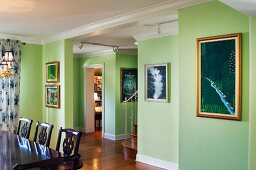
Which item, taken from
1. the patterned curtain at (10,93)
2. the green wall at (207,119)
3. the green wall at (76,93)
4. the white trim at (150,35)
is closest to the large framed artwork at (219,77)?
the green wall at (207,119)

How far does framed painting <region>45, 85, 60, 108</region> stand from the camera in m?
5.36

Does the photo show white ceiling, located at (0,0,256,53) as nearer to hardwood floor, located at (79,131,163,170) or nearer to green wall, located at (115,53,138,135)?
green wall, located at (115,53,138,135)

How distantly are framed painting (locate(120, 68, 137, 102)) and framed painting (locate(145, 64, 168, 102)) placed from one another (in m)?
2.45

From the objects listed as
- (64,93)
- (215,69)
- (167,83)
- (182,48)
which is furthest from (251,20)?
(64,93)

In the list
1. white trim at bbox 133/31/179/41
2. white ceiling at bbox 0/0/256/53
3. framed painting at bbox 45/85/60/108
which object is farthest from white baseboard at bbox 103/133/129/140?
white trim at bbox 133/31/179/41

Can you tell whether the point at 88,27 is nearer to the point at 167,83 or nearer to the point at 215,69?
the point at 167,83

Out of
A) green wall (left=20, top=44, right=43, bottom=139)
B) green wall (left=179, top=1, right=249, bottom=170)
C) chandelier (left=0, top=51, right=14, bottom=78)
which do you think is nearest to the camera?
green wall (left=179, top=1, right=249, bottom=170)

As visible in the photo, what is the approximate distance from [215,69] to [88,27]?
249 cm

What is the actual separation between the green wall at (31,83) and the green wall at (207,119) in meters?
3.65

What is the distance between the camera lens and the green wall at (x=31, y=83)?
218 inches

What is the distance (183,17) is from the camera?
310 cm

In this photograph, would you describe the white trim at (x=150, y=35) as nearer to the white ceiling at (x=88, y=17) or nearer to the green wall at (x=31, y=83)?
Result: the white ceiling at (x=88, y=17)

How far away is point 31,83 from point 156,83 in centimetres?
264

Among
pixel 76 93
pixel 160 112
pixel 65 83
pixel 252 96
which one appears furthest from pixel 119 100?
pixel 252 96
